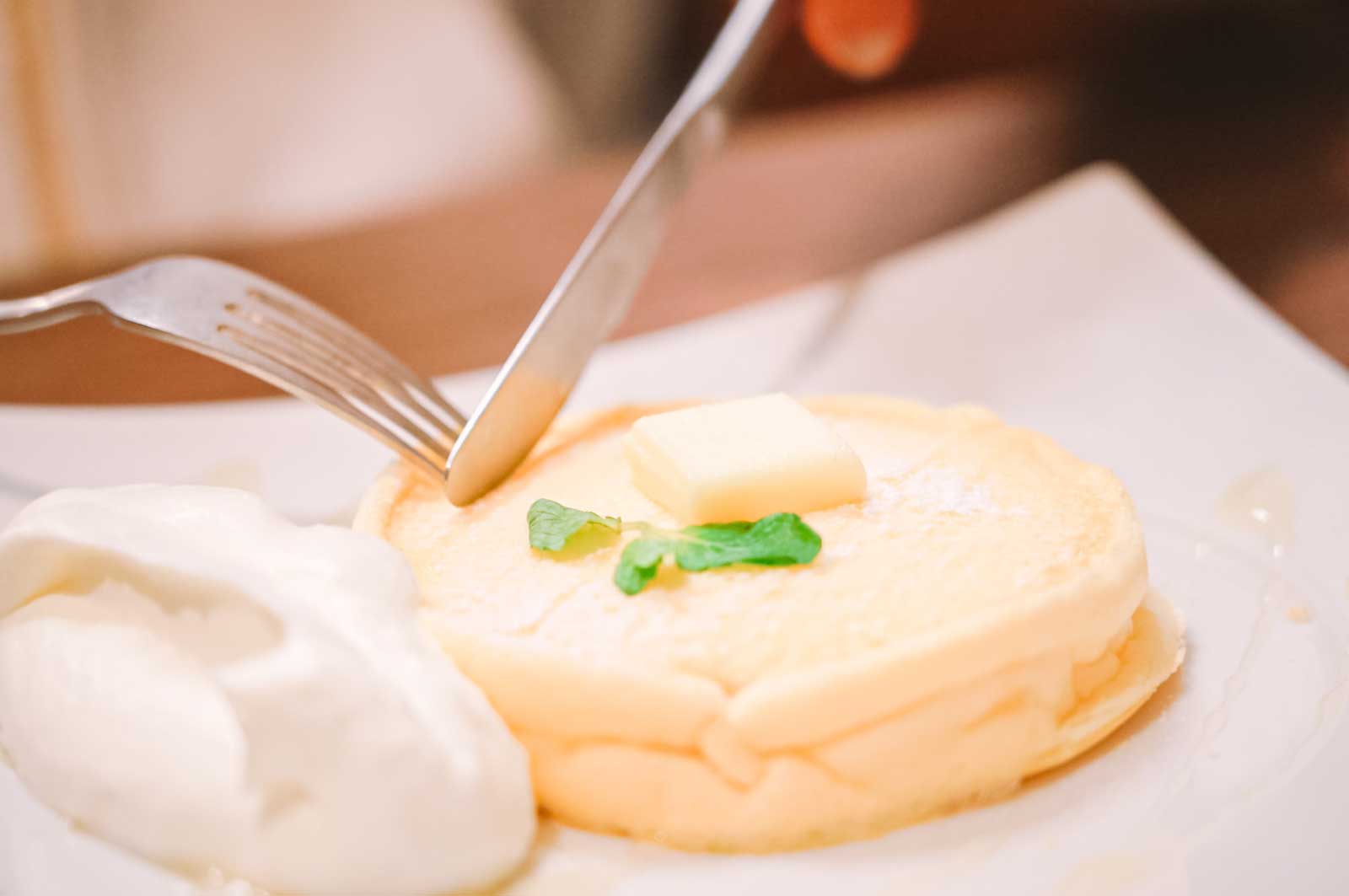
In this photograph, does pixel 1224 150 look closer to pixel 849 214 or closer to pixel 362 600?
pixel 849 214

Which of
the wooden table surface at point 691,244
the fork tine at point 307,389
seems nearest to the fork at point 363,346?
the fork tine at point 307,389

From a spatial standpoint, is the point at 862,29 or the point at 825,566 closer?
the point at 825,566

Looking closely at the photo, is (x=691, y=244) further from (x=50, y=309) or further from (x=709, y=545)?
(x=709, y=545)

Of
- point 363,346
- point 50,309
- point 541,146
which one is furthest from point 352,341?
point 541,146

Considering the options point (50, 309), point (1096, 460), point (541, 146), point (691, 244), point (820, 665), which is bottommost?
point (541, 146)

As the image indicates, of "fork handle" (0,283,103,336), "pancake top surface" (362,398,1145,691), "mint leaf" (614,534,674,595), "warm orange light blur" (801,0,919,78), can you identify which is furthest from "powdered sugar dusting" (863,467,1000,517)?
"warm orange light blur" (801,0,919,78)

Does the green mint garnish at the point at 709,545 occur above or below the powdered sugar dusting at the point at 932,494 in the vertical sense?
above

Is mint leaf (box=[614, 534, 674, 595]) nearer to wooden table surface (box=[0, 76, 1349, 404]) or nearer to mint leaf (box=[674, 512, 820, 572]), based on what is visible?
mint leaf (box=[674, 512, 820, 572])

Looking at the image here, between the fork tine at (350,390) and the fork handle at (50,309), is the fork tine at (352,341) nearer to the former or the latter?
the fork tine at (350,390)
